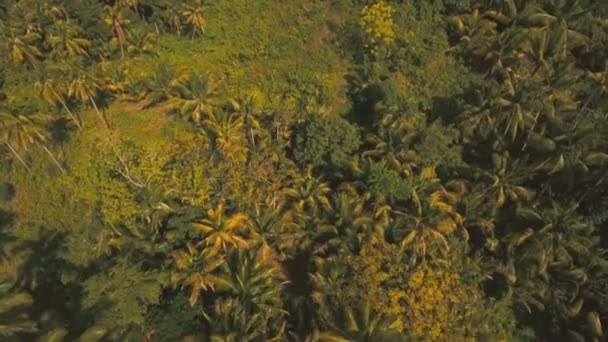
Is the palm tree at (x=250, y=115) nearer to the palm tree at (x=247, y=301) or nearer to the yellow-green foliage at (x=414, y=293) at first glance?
the palm tree at (x=247, y=301)

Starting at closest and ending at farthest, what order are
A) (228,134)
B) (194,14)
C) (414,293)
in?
(414,293) < (228,134) < (194,14)

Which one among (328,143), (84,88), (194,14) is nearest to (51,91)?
(84,88)

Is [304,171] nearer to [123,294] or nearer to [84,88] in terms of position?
[123,294]

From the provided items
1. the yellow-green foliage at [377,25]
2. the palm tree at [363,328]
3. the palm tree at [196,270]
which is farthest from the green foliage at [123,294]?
the yellow-green foliage at [377,25]

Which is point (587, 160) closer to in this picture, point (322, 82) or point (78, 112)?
point (322, 82)

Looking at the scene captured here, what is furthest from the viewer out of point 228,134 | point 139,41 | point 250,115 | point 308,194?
point 139,41

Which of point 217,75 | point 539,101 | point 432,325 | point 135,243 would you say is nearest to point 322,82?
point 217,75

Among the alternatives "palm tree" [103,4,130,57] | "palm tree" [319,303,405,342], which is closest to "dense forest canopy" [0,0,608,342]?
"palm tree" [319,303,405,342]
